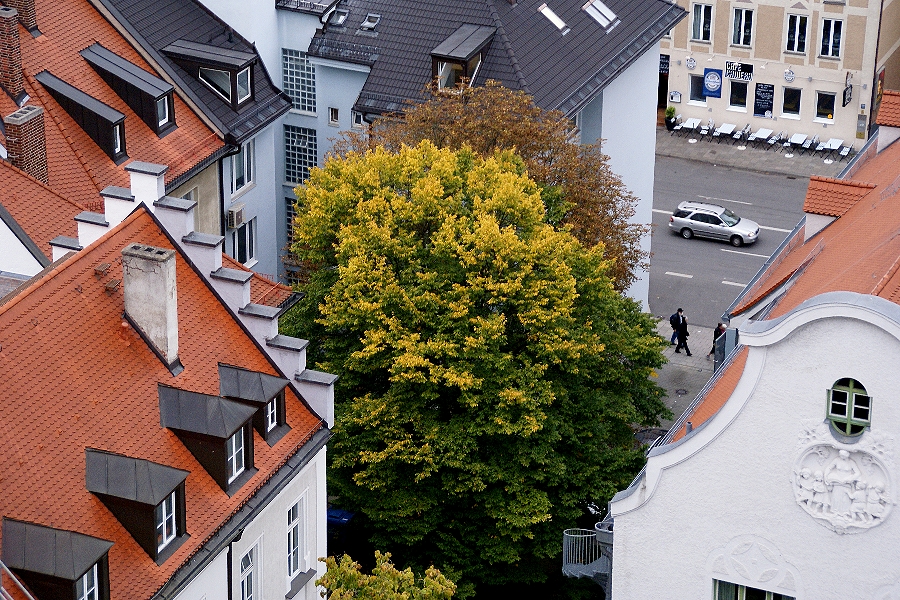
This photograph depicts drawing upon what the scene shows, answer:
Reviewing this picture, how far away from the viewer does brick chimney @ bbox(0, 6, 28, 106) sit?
2039 inches

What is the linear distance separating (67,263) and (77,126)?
A: 18.2 m

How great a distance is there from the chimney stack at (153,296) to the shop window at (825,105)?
6569 cm

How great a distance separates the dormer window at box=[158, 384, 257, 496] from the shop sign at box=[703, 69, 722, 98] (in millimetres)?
65547

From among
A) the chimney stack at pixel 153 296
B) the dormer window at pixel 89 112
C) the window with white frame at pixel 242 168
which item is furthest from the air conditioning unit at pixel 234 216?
the chimney stack at pixel 153 296

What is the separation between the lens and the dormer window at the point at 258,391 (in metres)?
39.4

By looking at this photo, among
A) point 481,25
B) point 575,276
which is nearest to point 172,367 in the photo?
point 575,276

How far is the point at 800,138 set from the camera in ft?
320

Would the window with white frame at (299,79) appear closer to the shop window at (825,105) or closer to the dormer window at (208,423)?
the dormer window at (208,423)

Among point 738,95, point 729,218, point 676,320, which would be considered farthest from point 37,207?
point 738,95

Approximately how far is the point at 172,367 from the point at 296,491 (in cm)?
496

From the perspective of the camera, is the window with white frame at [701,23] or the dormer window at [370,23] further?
the window with white frame at [701,23]

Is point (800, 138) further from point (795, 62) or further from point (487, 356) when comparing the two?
point (487, 356)

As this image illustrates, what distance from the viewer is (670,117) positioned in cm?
10025

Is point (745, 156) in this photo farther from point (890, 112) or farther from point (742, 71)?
point (890, 112)
